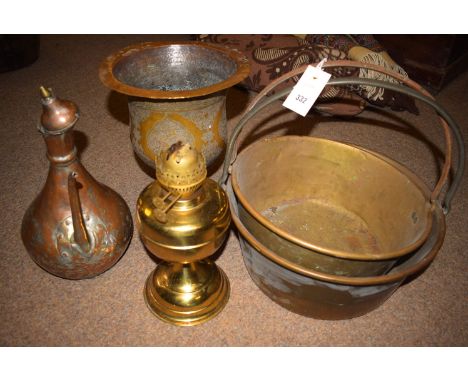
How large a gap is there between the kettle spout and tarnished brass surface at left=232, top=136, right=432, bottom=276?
1.36 ft

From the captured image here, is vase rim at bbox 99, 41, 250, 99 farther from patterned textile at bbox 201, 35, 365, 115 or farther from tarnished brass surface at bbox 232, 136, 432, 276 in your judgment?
patterned textile at bbox 201, 35, 365, 115

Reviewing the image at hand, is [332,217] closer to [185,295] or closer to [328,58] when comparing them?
[185,295]

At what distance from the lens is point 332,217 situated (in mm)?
1409

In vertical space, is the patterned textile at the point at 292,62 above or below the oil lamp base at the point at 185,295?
above

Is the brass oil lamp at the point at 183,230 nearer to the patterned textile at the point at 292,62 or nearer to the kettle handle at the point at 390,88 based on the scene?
the kettle handle at the point at 390,88

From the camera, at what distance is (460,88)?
2.34 meters

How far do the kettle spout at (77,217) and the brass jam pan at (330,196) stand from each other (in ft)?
1.25

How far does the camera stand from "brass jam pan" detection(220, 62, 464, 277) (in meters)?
1.16

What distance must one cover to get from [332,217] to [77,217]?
87 cm

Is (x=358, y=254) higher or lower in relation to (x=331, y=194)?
higher

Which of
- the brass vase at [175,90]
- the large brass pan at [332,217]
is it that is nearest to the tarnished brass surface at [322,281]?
the large brass pan at [332,217]

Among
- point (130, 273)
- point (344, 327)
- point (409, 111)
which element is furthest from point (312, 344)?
point (409, 111)

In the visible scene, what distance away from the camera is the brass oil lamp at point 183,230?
2.83 ft

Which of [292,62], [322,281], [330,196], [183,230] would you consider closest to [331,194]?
[330,196]
